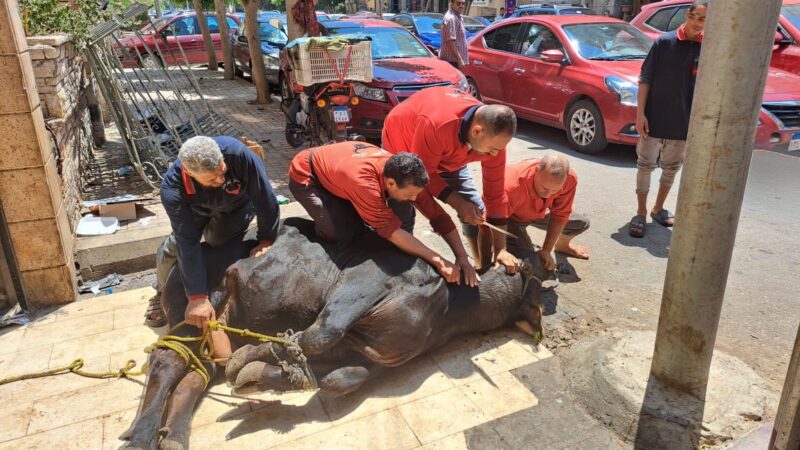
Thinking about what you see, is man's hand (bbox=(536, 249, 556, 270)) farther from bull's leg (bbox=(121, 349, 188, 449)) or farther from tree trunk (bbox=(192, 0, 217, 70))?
tree trunk (bbox=(192, 0, 217, 70))

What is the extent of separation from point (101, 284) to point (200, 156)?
208 cm

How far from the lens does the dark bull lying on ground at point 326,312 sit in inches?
108

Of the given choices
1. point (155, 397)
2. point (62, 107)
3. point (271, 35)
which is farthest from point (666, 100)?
point (271, 35)

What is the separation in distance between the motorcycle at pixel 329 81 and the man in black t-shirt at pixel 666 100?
3.14 m

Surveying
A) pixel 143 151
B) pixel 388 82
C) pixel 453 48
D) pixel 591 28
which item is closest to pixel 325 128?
pixel 388 82

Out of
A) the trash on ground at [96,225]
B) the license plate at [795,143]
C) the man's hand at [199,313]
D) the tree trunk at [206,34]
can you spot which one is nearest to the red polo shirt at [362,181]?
the man's hand at [199,313]

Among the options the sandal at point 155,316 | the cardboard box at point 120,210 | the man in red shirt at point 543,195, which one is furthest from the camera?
the cardboard box at point 120,210

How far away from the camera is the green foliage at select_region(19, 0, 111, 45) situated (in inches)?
224

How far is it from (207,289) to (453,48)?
6.88m

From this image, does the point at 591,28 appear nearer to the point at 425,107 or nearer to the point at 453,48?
the point at 453,48

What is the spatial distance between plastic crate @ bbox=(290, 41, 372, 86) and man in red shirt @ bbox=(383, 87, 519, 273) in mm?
3120

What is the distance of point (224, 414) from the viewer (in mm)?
2844

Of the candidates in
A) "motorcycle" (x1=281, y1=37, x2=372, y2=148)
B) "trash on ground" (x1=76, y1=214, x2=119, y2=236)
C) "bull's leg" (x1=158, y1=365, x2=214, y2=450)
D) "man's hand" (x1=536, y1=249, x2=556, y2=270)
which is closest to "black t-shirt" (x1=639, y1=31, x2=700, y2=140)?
"man's hand" (x1=536, y1=249, x2=556, y2=270)

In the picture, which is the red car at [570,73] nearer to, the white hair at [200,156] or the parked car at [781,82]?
the parked car at [781,82]
